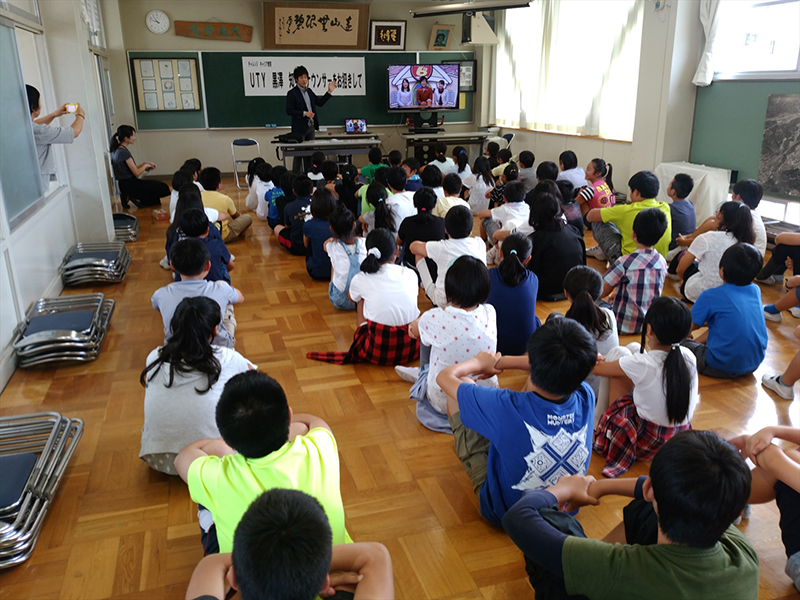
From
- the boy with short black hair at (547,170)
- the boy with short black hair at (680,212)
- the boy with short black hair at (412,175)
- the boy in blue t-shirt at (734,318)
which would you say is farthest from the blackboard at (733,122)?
the boy in blue t-shirt at (734,318)

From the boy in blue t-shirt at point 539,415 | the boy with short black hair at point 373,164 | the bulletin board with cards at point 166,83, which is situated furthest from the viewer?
the bulletin board with cards at point 166,83

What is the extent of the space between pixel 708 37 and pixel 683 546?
557 cm

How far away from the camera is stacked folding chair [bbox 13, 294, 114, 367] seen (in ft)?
9.67

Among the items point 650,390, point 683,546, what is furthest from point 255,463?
point 650,390

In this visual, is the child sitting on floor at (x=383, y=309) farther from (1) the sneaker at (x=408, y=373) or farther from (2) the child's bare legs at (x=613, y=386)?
(2) the child's bare legs at (x=613, y=386)

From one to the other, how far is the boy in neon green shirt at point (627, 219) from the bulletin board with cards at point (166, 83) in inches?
251

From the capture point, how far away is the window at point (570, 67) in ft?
21.5

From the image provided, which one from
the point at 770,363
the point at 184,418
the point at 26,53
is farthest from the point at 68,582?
the point at 26,53

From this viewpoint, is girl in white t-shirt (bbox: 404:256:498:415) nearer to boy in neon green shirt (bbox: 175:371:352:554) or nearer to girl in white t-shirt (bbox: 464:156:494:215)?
boy in neon green shirt (bbox: 175:371:352:554)

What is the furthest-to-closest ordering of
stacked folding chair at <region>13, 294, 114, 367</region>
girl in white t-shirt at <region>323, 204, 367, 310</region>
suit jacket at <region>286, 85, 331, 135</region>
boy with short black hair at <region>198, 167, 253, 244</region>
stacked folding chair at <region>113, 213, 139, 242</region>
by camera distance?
suit jacket at <region>286, 85, 331, 135</region>, stacked folding chair at <region>113, 213, 139, 242</region>, boy with short black hair at <region>198, 167, 253, 244</region>, girl in white t-shirt at <region>323, 204, 367, 310</region>, stacked folding chair at <region>13, 294, 114, 367</region>

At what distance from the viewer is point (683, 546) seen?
41.9 inches

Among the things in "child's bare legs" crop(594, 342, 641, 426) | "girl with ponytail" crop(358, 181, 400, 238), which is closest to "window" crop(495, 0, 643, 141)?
"girl with ponytail" crop(358, 181, 400, 238)

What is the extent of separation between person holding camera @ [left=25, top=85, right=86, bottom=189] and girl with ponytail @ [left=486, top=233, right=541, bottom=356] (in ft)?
9.89

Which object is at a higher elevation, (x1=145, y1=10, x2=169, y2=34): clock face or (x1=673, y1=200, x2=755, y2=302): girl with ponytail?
(x1=145, y1=10, x2=169, y2=34): clock face
